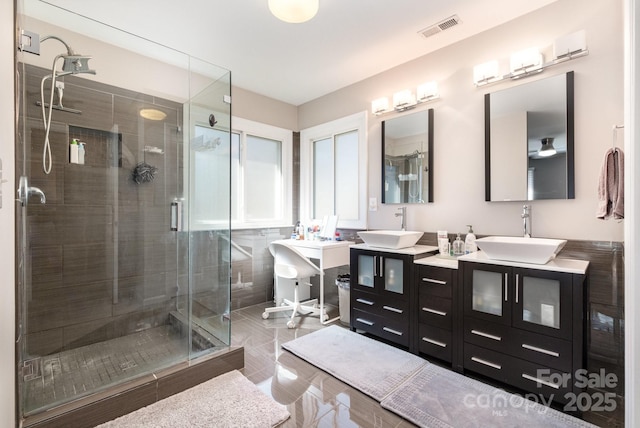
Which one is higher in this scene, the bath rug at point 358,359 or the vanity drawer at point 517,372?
the vanity drawer at point 517,372

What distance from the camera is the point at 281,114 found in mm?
3996

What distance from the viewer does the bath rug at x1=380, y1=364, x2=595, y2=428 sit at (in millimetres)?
1591

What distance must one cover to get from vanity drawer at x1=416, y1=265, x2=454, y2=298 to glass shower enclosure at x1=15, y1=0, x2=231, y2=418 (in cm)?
161

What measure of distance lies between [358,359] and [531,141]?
2141 millimetres

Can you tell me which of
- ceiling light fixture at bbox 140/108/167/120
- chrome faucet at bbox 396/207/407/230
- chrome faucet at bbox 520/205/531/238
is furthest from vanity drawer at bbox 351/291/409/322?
ceiling light fixture at bbox 140/108/167/120

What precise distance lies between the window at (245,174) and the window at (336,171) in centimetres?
25

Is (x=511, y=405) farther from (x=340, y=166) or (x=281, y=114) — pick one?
(x=281, y=114)

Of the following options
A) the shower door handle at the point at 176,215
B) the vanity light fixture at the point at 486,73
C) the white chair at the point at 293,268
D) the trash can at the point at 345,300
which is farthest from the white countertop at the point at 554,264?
the shower door handle at the point at 176,215

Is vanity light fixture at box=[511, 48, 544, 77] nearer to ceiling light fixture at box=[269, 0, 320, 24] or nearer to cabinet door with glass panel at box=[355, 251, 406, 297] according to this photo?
ceiling light fixture at box=[269, 0, 320, 24]

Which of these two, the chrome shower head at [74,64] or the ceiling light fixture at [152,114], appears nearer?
the chrome shower head at [74,64]

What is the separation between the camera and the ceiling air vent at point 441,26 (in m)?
2.28

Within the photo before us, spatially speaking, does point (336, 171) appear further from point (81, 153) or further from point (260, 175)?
point (81, 153)

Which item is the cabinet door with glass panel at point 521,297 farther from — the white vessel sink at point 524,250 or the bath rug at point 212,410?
the bath rug at point 212,410

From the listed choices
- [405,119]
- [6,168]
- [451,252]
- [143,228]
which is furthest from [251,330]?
[405,119]
